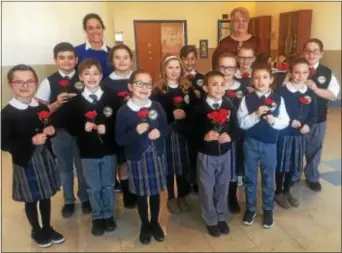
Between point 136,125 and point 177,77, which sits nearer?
point 136,125

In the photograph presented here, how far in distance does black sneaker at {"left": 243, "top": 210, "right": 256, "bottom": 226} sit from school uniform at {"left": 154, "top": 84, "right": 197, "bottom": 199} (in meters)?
0.41

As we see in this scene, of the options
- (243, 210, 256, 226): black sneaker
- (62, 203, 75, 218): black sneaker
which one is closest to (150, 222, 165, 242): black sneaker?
(243, 210, 256, 226): black sneaker

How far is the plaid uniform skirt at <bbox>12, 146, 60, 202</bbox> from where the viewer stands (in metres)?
1.58

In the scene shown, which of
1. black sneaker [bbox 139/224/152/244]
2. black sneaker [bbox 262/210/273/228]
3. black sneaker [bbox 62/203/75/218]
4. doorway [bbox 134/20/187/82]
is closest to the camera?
black sneaker [bbox 139/224/152/244]

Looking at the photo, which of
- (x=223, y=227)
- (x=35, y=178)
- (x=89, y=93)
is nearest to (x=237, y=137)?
(x=223, y=227)

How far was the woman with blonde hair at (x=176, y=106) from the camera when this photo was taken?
5.90ft

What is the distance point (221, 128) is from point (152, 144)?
0.36 m

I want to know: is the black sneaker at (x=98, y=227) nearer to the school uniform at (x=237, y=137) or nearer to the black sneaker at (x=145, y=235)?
the black sneaker at (x=145, y=235)

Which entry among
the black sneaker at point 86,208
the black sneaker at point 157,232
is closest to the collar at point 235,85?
the black sneaker at point 157,232

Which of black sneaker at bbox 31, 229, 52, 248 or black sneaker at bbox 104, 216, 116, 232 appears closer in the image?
black sneaker at bbox 31, 229, 52, 248

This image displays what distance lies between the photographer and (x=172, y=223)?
194 centimetres

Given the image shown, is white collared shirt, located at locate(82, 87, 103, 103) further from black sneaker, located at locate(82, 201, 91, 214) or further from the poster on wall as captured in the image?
the poster on wall

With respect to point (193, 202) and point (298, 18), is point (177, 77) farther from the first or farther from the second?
point (298, 18)

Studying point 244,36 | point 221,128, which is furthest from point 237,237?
point 244,36
